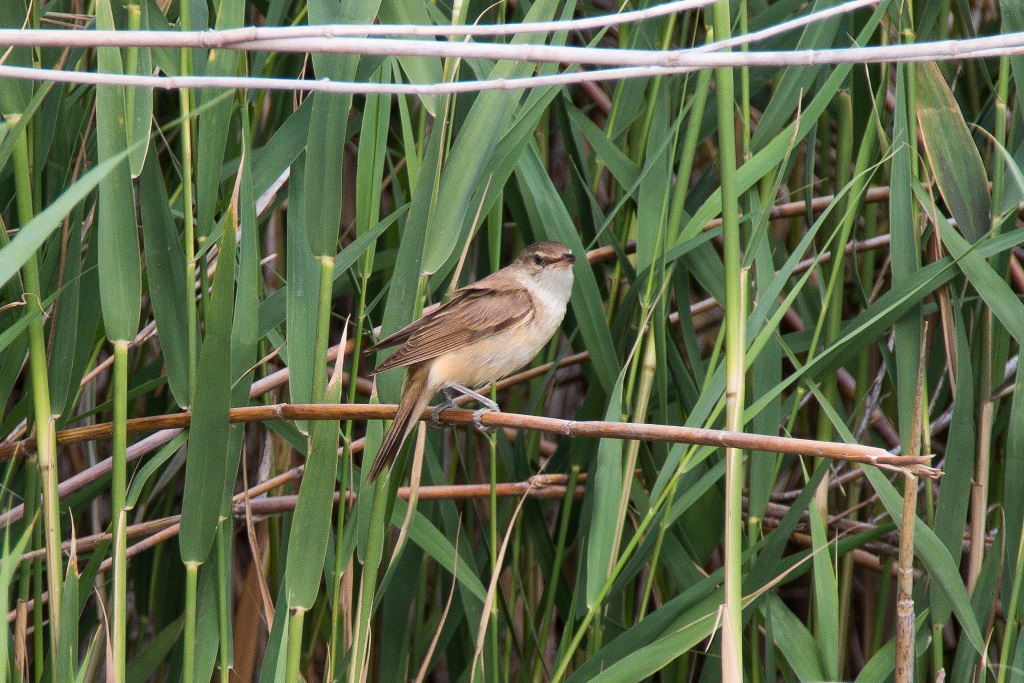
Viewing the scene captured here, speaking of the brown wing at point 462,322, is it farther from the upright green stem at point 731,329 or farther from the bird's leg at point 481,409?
the upright green stem at point 731,329

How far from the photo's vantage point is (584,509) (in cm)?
221

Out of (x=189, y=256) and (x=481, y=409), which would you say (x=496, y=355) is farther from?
(x=189, y=256)

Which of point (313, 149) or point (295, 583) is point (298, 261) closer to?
point (313, 149)

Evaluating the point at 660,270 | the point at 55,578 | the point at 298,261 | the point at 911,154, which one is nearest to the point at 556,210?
the point at 660,270

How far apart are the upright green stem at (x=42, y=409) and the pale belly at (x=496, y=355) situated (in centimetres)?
93

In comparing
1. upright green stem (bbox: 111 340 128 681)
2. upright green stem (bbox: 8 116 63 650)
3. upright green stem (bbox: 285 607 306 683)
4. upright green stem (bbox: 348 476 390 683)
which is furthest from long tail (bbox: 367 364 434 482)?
upright green stem (bbox: 8 116 63 650)

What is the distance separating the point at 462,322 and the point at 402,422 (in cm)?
49

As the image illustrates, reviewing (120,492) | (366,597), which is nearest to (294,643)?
(366,597)

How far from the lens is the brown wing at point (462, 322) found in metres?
2.11

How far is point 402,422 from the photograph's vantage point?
77.3 inches

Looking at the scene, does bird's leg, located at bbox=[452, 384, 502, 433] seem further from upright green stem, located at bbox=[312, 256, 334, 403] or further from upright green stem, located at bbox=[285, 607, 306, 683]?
upright green stem, located at bbox=[285, 607, 306, 683]

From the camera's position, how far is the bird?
2.15 metres

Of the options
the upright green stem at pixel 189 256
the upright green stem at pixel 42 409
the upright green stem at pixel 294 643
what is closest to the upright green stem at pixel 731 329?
the upright green stem at pixel 294 643

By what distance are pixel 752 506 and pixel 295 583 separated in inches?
40.6
